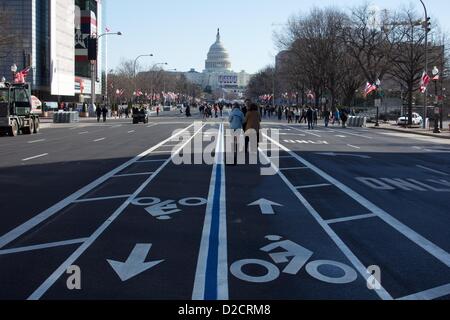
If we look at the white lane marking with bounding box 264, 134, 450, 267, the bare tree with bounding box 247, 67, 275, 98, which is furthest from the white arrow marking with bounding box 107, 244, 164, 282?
the bare tree with bounding box 247, 67, 275, 98

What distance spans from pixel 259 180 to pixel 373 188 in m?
2.82

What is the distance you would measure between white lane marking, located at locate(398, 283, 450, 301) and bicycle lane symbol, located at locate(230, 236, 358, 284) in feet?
2.41

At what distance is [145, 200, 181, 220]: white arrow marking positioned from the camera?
1079 cm

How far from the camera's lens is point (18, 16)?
90438 mm

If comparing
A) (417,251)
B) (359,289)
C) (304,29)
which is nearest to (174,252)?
(359,289)

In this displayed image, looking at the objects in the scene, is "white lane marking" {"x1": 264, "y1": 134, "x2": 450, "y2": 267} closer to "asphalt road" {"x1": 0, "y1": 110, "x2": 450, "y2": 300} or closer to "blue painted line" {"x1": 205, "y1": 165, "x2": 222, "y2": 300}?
"asphalt road" {"x1": 0, "y1": 110, "x2": 450, "y2": 300}

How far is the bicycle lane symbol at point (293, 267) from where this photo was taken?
6.93 meters

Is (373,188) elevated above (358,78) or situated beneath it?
situated beneath

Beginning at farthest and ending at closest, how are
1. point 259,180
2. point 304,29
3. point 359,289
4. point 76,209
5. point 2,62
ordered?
1. point 2,62
2. point 304,29
3. point 259,180
4. point 76,209
5. point 359,289

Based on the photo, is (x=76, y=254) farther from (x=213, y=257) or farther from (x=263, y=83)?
(x=263, y=83)

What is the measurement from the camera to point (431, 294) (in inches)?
251

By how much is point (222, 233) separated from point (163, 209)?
238 cm

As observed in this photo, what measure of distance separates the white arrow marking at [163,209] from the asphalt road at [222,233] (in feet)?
0.07
